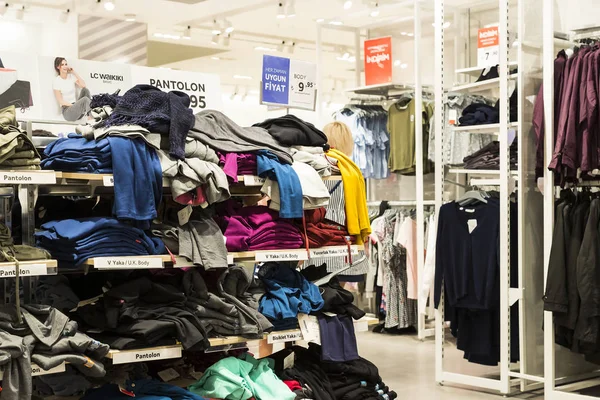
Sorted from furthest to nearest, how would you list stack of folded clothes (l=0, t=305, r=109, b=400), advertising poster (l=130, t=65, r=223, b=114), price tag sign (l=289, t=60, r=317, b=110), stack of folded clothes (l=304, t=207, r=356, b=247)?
price tag sign (l=289, t=60, r=317, b=110) → advertising poster (l=130, t=65, r=223, b=114) → stack of folded clothes (l=304, t=207, r=356, b=247) → stack of folded clothes (l=0, t=305, r=109, b=400)

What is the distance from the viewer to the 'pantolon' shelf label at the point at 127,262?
3.85 meters

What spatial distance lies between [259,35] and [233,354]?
8639mm

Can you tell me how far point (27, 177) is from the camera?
3.73 m

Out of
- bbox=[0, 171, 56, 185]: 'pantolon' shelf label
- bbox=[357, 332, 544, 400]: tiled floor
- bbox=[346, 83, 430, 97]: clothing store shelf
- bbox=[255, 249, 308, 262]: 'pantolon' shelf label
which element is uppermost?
bbox=[346, 83, 430, 97]: clothing store shelf

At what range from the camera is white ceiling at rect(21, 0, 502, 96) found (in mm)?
10008

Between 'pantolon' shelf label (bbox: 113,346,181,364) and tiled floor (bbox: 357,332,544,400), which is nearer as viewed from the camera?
'pantolon' shelf label (bbox: 113,346,181,364)

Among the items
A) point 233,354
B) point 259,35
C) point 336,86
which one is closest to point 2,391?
point 233,354

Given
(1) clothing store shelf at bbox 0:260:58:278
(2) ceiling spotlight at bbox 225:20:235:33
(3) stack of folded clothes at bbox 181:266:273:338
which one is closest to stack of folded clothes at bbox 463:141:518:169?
(3) stack of folded clothes at bbox 181:266:273:338

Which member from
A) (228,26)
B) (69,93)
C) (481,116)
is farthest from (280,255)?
(228,26)

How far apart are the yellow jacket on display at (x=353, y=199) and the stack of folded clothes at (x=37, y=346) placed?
165cm

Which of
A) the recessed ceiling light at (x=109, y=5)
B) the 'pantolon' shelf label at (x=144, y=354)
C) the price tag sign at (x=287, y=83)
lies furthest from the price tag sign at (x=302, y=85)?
the recessed ceiling light at (x=109, y=5)

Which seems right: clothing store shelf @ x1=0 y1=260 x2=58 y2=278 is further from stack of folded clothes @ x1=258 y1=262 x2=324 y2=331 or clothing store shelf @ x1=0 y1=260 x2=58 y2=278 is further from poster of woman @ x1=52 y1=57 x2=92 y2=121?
stack of folded clothes @ x1=258 y1=262 x2=324 y2=331

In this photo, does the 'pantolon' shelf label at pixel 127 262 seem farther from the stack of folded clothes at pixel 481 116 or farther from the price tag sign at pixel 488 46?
the price tag sign at pixel 488 46

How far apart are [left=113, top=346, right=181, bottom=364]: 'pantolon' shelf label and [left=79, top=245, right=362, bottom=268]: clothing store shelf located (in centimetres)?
39
